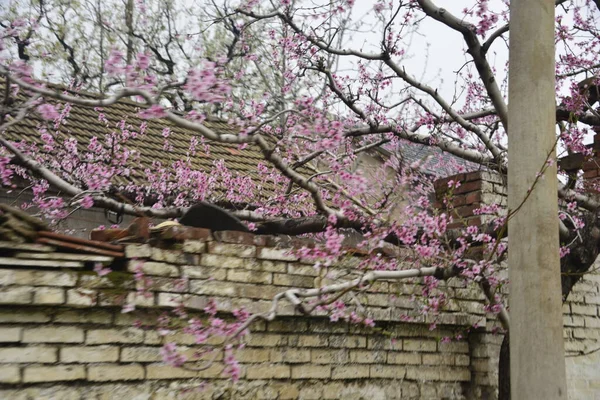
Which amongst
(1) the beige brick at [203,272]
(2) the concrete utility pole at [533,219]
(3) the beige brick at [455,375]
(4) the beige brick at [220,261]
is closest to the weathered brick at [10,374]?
(1) the beige brick at [203,272]

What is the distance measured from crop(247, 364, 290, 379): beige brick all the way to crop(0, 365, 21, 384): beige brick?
52.6 inches

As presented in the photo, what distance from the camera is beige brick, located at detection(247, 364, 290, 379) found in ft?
13.7

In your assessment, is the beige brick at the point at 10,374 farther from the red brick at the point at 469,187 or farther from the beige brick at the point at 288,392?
the red brick at the point at 469,187

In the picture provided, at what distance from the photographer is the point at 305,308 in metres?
3.98

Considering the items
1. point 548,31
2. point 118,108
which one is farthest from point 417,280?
point 118,108

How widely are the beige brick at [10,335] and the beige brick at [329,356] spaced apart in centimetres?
184

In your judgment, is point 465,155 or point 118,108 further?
point 118,108

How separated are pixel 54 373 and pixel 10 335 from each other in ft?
0.91

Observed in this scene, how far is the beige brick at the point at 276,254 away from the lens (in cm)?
438

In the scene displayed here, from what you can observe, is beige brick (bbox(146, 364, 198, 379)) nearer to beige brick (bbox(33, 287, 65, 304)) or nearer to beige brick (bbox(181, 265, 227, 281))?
beige brick (bbox(181, 265, 227, 281))

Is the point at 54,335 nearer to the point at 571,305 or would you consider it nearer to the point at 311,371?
the point at 311,371

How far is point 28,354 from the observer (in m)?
3.31

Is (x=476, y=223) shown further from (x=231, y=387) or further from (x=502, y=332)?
(x=231, y=387)

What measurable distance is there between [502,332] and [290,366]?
207 centimetres
